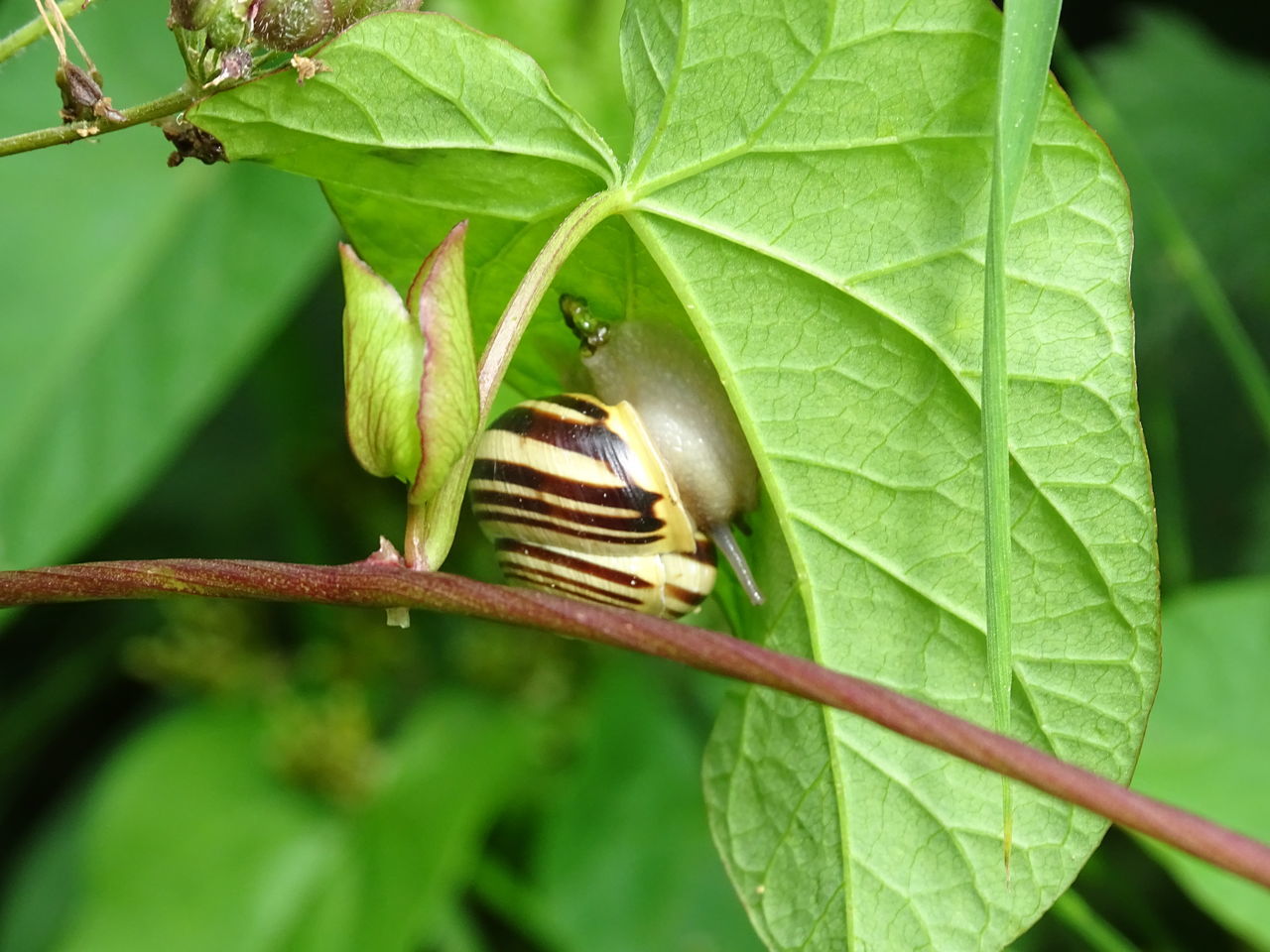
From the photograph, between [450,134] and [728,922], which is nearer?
[450,134]

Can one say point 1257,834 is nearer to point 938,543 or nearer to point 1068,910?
point 1068,910

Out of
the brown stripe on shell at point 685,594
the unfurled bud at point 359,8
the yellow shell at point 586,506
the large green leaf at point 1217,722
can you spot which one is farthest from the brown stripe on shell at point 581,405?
the large green leaf at point 1217,722

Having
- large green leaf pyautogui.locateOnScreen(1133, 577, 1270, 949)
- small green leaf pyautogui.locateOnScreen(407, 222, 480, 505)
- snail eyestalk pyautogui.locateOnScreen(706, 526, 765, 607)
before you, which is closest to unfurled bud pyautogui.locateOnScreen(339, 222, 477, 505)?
small green leaf pyautogui.locateOnScreen(407, 222, 480, 505)

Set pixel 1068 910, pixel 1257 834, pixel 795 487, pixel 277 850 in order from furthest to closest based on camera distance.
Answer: pixel 277 850 → pixel 1257 834 → pixel 1068 910 → pixel 795 487

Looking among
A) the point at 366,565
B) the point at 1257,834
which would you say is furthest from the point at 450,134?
the point at 1257,834

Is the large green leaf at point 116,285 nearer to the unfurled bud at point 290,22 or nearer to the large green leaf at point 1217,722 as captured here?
the unfurled bud at point 290,22

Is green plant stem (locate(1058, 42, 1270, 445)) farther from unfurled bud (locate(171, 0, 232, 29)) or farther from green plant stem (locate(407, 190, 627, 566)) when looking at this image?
unfurled bud (locate(171, 0, 232, 29))

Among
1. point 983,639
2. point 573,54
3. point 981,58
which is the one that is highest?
point 573,54

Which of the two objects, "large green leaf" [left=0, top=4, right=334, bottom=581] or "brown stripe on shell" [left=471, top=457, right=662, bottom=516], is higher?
"large green leaf" [left=0, top=4, right=334, bottom=581]
